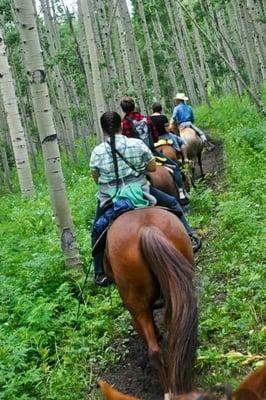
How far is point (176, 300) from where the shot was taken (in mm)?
3920

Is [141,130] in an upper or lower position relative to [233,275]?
upper

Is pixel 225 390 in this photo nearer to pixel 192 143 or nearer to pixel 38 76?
pixel 38 76

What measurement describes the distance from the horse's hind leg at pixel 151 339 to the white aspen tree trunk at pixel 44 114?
10.3 feet

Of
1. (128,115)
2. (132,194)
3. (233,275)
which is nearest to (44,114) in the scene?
(128,115)

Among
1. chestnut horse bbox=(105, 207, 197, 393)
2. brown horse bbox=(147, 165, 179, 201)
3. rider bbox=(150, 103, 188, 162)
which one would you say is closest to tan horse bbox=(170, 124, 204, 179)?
rider bbox=(150, 103, 188, 162)

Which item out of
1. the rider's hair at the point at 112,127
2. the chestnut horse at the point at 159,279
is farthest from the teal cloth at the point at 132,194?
the chestnut horse at the point at 159,279

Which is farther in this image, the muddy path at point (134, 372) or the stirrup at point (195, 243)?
the stirrup at point (195, 243)

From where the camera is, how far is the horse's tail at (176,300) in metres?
3.67

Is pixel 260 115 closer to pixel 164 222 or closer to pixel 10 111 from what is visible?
pixel 10 111

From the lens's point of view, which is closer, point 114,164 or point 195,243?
point 114,164

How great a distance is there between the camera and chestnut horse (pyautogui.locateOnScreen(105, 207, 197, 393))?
373 centimetres

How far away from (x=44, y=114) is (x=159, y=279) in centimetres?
363

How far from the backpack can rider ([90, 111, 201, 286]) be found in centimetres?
310

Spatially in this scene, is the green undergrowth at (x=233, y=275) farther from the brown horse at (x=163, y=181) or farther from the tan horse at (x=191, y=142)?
the tan horse at (x=191, y=142)
